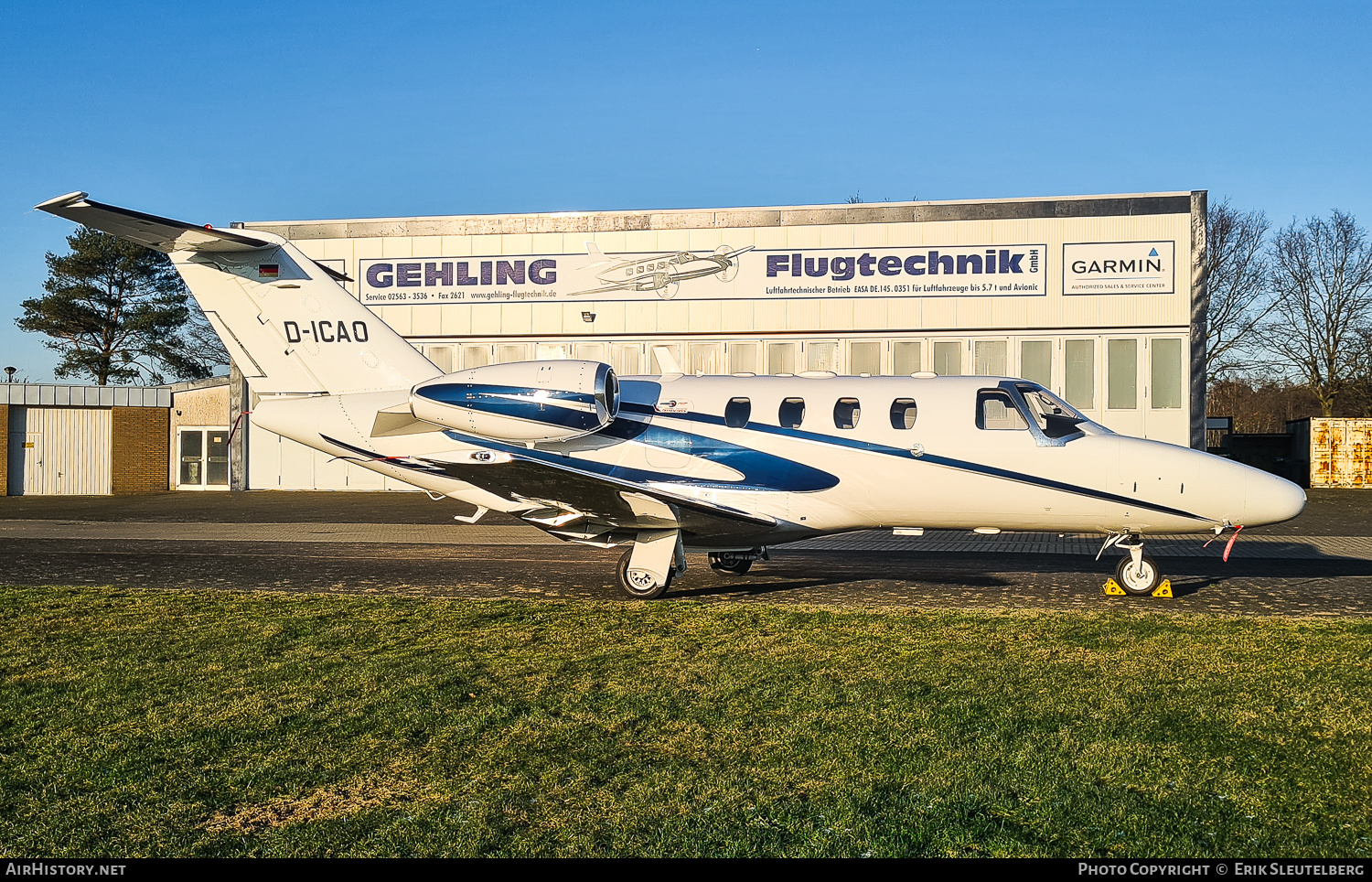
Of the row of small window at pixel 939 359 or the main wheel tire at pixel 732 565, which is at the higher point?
the row of small window at pixel 939 359

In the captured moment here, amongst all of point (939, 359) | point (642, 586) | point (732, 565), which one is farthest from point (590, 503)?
point (939, 359)

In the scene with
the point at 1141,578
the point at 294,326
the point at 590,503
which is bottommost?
the point at 1141,578

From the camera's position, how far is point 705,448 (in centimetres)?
1277

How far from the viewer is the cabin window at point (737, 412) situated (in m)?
12.8

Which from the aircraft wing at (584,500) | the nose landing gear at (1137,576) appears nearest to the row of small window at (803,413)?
the aircraft wing at (584,500)

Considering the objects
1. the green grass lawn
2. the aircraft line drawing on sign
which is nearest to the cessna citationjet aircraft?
the green grass lawn

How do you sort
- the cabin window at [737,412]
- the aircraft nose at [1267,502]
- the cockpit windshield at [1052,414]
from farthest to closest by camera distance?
1. the cabin window at [737,412]
2. the cockpit windshield at [1052,414]
3. the aircraft nose at [1267,502]

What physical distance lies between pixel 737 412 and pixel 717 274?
1607cm

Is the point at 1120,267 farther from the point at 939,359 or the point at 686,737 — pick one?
the point at 686,737

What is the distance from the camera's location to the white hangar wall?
26.4 metres

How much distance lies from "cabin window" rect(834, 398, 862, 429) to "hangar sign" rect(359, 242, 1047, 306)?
1561 cm

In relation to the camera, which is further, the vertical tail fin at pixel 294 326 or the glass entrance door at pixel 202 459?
the glass entrance door at pixel 202 459

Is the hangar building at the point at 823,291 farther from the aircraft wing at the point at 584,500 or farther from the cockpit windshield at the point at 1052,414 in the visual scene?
the aircraft wing at the point at 584,500
